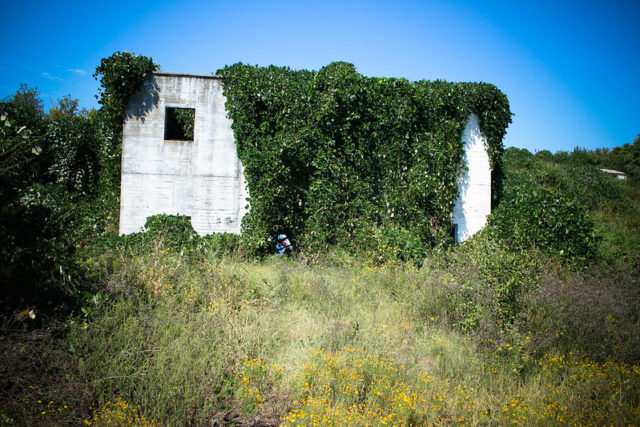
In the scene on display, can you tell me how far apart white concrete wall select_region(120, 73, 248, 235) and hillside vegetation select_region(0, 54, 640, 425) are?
111 inches

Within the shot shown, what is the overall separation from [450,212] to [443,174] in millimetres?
1123

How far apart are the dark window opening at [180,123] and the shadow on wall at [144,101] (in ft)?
7.80

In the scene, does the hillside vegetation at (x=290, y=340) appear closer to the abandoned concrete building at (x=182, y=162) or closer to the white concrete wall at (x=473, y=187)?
the abandoned concrete building at (x=182, y=162)

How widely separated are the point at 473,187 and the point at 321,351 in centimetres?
812

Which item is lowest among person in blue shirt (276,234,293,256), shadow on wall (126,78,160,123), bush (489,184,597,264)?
person in blue shirt (276,234,293,256)

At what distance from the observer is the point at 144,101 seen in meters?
8.88

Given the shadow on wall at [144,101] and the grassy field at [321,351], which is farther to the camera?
the shadow on wall at [144,101]

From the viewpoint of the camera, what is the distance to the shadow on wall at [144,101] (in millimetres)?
8852

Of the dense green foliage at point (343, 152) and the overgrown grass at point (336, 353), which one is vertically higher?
the dense green foliage at point (343, 152)

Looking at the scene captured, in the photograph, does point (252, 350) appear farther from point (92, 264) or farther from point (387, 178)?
point (387, 178)

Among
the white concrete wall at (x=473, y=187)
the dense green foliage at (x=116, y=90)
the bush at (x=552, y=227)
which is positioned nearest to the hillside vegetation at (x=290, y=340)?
the bush at (x=552, y=227)

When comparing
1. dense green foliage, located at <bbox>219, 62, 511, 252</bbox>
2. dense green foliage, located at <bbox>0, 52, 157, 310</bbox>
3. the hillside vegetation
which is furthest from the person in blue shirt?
dense green foliage, located at <bbox>0, 52, 157, 310</bbox>

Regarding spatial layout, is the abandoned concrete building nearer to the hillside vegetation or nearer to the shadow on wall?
the shadow on wall

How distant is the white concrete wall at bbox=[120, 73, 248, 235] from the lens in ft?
29.1
